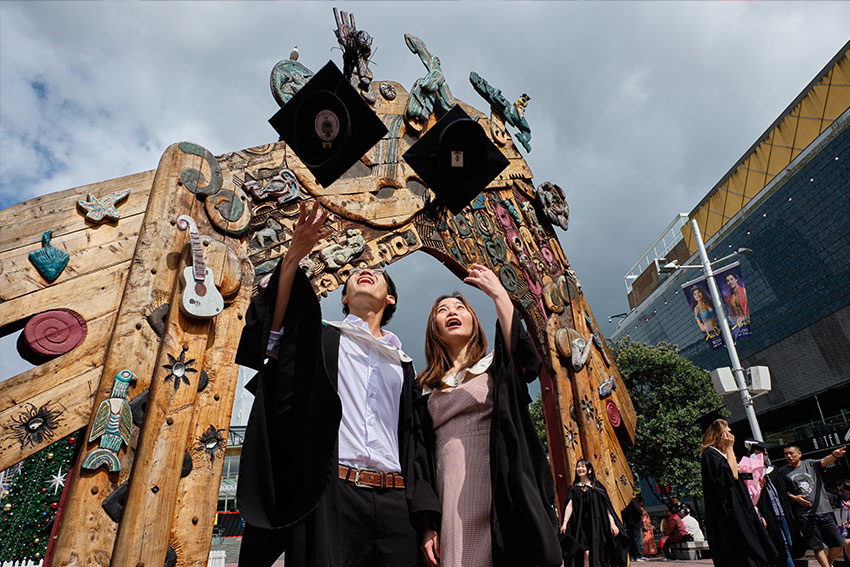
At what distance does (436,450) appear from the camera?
2.44 meters

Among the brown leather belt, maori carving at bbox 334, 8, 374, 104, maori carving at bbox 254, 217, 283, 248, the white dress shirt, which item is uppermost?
maori carving at bbox 334, 8, 374, 104

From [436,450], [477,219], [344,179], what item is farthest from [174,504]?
[477,219]

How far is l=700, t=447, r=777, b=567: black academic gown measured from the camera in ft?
15.8

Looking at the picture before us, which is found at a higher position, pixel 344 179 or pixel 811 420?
pixel 811 420

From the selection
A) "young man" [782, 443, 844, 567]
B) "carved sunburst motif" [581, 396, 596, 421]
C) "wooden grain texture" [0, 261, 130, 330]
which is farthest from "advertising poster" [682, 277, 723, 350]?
"wooden grain texture" [0, 261, 130, 330]

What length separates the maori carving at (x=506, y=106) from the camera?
313 inches

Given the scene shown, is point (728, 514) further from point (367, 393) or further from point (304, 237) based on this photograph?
point (304, 237)

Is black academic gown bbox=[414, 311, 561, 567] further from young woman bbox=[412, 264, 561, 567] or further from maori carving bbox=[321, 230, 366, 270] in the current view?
maori carving bbox=[321, 230, 366, 270]

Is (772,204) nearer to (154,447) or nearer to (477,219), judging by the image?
(477,219)

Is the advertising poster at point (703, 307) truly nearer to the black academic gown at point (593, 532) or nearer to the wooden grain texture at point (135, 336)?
the black academic gown at point (593, 532)

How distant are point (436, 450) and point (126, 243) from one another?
323 centimetres

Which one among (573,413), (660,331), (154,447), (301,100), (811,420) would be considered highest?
(660,331)

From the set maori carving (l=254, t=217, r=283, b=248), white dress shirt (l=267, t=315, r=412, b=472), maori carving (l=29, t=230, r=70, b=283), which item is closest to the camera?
white dress shirt (l=267, t=315, r=412, b=472)

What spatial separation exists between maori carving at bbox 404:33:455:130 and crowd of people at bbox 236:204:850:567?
4.40 metres
